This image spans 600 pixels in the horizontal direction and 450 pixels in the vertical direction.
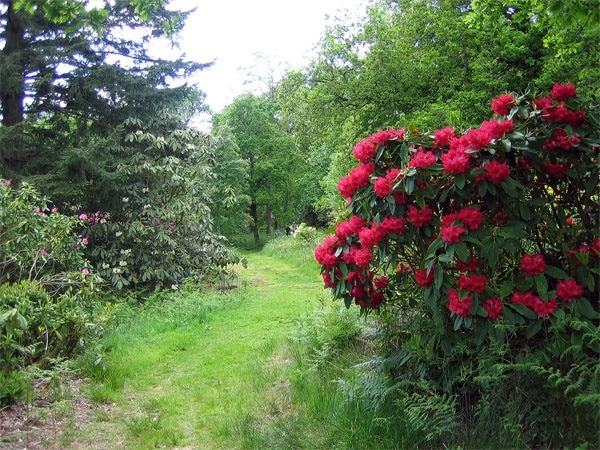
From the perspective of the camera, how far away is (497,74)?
38.0 ft

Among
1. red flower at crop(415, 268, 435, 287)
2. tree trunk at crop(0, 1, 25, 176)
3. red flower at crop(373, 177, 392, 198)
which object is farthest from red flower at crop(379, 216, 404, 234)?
tree trunk at crop(0, 1, 25, 176)

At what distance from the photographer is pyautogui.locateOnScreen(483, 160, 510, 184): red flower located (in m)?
2.80

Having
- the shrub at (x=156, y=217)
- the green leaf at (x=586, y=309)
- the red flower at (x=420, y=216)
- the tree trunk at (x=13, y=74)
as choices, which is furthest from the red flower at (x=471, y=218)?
the tree trunk at (x=13, y=74)

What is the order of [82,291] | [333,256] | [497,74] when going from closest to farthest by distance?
[333,256] → [82,291] → [497,74]

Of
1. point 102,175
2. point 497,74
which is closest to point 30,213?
point 102,175

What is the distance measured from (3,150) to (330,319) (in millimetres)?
6947

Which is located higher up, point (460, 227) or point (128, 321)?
point (460, 227)

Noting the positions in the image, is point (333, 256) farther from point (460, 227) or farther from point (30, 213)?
point (30, 213)

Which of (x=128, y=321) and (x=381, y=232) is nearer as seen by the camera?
(x=381, y=232)

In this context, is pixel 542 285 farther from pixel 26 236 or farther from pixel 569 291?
pixel 26 236

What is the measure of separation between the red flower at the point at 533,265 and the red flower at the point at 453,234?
437 mm

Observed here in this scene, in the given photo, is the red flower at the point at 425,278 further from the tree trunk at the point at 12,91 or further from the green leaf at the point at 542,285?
the tree trunk at the point at 12,91

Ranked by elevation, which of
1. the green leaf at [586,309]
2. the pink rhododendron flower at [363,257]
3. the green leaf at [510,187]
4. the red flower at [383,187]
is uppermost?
the red flower at [383,187]

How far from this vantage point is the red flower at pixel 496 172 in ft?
9.20
